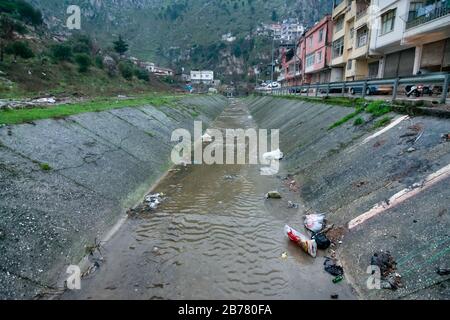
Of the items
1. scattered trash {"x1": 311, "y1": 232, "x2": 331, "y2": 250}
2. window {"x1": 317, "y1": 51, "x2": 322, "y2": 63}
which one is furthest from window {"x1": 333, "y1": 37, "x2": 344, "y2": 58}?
scattered trash {"x1": 311, "y1": 232, "x2": 331, "y2": 250}

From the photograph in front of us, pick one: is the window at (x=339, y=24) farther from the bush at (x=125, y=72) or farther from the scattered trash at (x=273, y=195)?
the bush at (x=125, y=72)

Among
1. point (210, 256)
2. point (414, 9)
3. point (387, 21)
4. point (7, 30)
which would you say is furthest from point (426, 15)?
point (7, 30)

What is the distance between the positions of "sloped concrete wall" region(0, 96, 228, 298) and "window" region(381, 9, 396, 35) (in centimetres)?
2169

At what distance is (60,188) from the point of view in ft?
25.4

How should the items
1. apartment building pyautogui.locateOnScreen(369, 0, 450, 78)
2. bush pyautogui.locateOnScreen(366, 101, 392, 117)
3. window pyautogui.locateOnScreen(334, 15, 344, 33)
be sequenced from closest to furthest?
bush pyautogui.locateOnScreen(366, 101, 392, 117)
apartment building pyautogui.locateOnScreen(369, 0, 450, 78)
window pyautogui.locateOnScreen(334, 15, 344, 33)

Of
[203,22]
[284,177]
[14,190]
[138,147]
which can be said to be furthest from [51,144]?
[203,22]

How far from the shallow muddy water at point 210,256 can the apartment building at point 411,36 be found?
17.3 metres

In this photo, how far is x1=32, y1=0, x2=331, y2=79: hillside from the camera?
149m

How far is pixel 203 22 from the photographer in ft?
599

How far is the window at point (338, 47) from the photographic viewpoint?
111ft

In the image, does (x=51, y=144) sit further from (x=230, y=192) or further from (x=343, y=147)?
(x=343, y=147)

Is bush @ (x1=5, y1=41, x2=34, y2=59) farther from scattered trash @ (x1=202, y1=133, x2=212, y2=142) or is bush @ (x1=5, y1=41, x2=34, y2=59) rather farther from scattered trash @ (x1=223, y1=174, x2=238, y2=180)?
scattered trash @ (x1=223, y1=174, x2=238, y2=180)

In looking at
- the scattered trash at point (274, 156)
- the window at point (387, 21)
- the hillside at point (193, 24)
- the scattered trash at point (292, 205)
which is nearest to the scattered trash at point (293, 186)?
the scattered trash at point (292, 205)

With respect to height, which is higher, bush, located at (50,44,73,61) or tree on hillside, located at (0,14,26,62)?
tree on hillside, located at (0,14,26,62)
